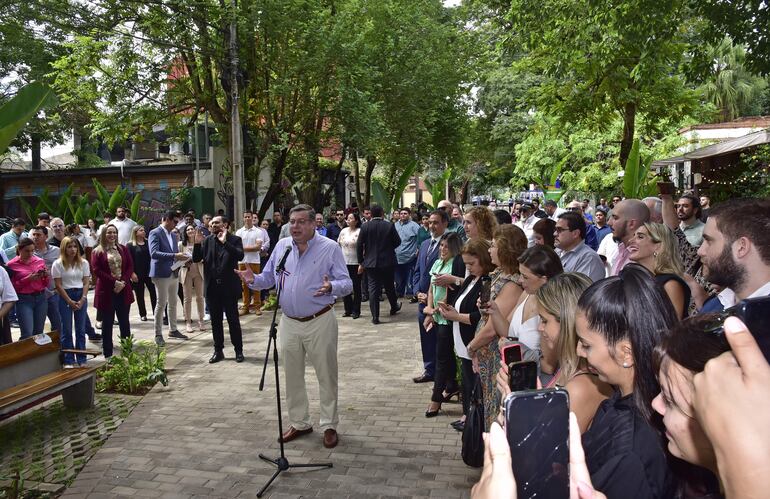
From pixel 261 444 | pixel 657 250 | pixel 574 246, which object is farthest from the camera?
pixel 574 246

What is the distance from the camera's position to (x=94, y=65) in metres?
15.9

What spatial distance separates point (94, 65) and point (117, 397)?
11.1 meters

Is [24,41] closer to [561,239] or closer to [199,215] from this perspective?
[199,215]

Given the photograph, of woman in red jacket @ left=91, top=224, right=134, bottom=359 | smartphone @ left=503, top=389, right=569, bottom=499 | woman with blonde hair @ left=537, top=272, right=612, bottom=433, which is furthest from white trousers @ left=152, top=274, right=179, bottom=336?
smartphone @ left=503, top=389, right=569, bottom=499

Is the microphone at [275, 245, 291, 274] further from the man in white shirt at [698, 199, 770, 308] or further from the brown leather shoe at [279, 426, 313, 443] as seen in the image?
the man in white shirt at [698, 199, 770, 308]

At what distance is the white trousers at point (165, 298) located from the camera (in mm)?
10266

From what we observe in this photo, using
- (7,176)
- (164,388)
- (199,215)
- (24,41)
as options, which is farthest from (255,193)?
(7,176)

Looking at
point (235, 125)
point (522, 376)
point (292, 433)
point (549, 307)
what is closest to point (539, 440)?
point (522, 376)

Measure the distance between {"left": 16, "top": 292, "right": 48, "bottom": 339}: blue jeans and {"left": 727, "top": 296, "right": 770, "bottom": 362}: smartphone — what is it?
8504 mm

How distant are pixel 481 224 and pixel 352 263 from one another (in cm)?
604

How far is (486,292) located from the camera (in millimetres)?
5199

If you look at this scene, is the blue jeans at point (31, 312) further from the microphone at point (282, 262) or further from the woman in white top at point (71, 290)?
the microphone at point (282, 262)

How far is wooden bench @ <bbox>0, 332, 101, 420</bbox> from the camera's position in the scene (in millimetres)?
6078

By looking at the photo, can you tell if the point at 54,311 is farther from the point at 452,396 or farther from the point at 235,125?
the point at 235,125
